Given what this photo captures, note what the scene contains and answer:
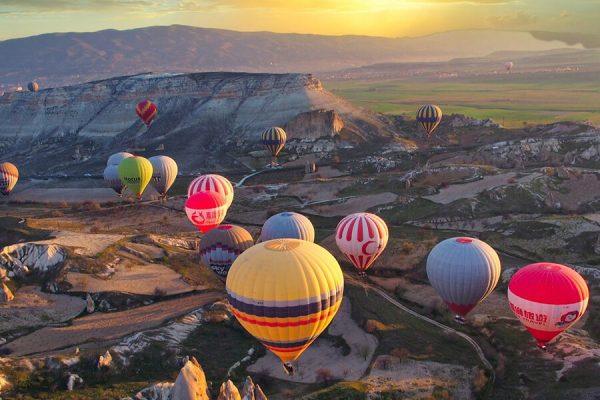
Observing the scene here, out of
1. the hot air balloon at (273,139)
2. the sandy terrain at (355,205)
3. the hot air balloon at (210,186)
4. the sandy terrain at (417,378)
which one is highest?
the hot air balloon at (273,139)

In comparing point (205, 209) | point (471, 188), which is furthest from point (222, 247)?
point (471, 188)

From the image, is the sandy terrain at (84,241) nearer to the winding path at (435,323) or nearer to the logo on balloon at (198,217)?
the logo on balloon at (198,217)

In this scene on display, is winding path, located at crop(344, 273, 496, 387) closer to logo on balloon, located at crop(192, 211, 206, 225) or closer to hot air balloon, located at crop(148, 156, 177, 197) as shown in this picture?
logo on balloon, located at crop(192, 211, 206, 225)

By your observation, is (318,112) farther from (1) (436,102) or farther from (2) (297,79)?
(1) (436,102)

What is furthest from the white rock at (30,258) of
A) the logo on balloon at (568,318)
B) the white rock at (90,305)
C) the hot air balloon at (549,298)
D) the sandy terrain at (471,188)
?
the sandy terrain at (471,188)

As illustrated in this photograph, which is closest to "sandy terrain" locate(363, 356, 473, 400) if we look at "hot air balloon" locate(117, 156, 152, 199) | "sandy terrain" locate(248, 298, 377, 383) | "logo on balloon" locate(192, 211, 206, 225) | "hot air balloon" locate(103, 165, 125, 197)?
"sandy terrain" locate(248, 298, 377, 383)

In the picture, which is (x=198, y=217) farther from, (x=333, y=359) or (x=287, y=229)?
(x=333, y=359)
